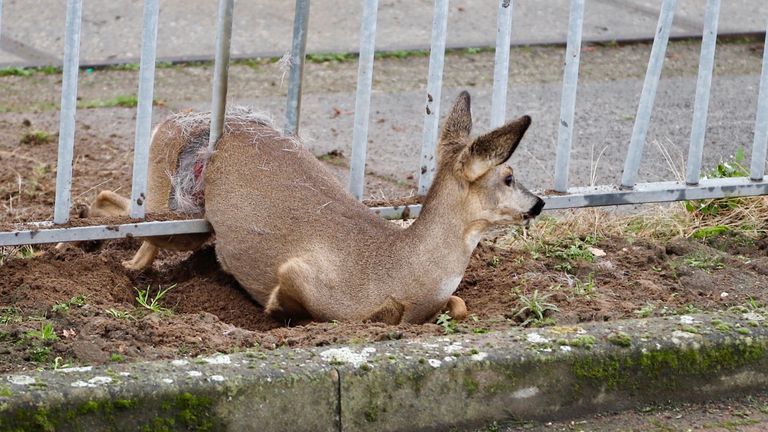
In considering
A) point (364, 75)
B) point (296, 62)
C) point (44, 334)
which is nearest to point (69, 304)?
point (44, 334)

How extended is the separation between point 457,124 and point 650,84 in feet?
2.83

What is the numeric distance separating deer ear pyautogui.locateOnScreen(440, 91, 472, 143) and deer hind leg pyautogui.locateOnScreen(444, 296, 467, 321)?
664 millimetres

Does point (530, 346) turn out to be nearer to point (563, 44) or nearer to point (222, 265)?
point (222, 265)

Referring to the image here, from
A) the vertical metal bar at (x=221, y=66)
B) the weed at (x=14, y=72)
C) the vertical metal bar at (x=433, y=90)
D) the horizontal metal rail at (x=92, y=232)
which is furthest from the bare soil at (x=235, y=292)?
the weed at (x=14, y=72)

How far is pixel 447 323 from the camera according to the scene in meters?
4.82

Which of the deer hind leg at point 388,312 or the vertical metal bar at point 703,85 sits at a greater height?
the vertical metal bar at point 703,85

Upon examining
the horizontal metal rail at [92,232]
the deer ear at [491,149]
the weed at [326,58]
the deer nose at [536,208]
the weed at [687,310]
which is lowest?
the weed at [687,310]

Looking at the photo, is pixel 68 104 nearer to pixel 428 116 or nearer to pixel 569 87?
pixel 428 116

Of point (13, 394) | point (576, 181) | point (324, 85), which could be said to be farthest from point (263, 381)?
point (324, 85)

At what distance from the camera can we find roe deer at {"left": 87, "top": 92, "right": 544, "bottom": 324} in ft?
16.7

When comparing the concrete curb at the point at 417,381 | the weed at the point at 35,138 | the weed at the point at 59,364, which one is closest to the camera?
the concrete curb at the point at 417,381

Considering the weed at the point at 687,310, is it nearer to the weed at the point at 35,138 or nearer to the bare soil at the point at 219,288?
the bare soil at the point at 219,288

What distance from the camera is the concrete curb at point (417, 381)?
3895 mm

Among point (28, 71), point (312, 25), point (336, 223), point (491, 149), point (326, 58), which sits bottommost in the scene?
point (336, 223)
